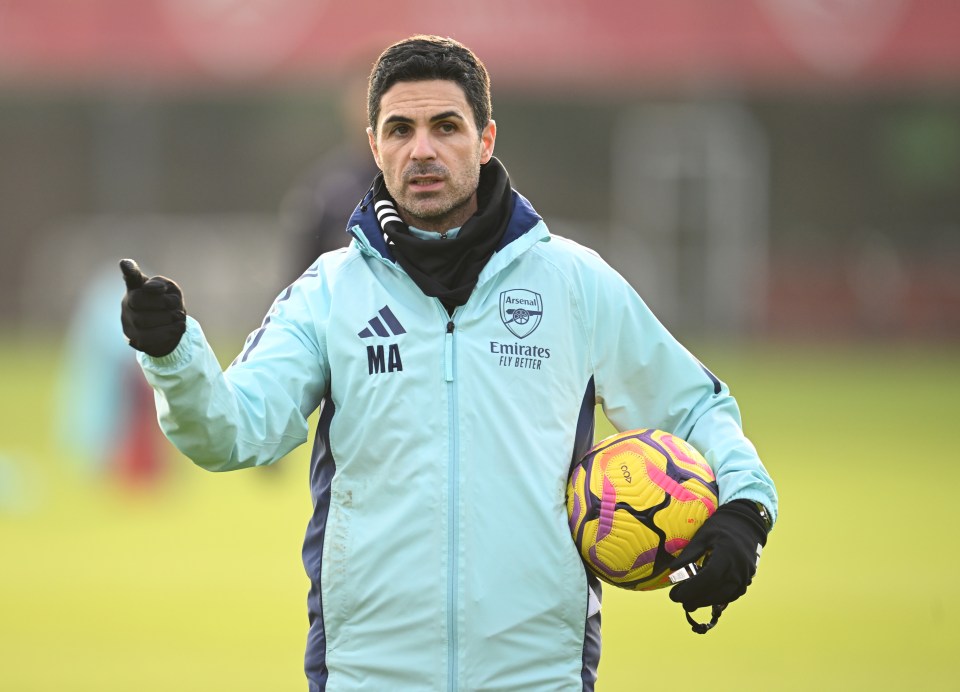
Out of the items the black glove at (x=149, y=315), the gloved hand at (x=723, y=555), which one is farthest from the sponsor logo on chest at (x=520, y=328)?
the black glove at (x=149, y=315)

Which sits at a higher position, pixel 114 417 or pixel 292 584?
pixel 114 417

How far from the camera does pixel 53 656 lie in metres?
7.67

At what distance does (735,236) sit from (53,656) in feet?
69.1

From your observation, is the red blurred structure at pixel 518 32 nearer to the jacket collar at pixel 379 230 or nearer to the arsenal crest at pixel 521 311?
the jacket collar at pixel 379 230

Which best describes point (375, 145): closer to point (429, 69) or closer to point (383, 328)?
point (429, 69)

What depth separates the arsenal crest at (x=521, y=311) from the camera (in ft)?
13.4

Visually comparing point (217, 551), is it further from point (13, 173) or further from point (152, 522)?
point (13, 173)

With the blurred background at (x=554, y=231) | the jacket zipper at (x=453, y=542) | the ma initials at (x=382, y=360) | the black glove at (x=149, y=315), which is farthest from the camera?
the blurred background at (x=554, y=231)

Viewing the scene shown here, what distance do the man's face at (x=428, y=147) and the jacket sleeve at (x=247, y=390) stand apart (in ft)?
1.25

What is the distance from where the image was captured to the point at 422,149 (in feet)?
13.3

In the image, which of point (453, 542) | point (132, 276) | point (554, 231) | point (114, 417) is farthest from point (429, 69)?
point (554, 231)

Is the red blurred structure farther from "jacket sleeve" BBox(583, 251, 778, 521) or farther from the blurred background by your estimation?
"jacket sleeve" BBox(583, 251, 778, 521)

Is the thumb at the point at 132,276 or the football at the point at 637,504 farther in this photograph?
the football at the point at 637,504

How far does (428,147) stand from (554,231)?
70.6 ft
